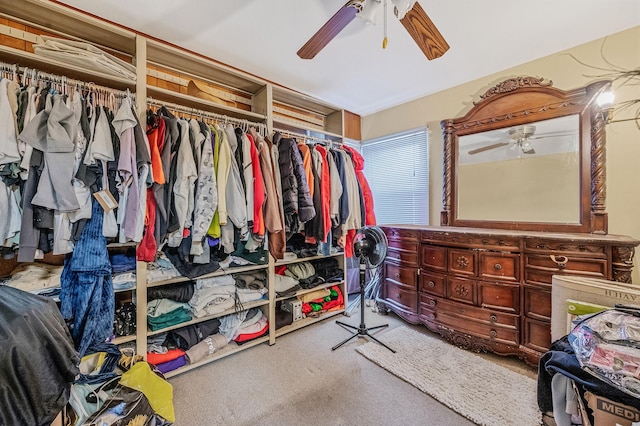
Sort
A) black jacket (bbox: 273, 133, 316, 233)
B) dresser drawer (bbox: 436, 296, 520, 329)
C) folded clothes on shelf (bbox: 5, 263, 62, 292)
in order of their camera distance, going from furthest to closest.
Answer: black jacket (bbox: 273, 133, 316, 233), dresser drawer (bbox: 436, 296, 520, 329), folded clothes on shelf (bbox: 5, 263, 62, 292)

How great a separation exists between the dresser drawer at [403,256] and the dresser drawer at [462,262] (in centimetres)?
32

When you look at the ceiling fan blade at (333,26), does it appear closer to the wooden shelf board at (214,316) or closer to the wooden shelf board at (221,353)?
the wooden shelf board at (214,316)

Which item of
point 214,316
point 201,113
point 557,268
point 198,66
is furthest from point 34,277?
point 557,268

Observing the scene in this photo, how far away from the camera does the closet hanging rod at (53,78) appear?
1399 millimetres

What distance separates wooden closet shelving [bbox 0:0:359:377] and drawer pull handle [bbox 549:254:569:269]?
5.73ft

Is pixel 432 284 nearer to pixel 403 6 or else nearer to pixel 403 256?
pixel 403 256

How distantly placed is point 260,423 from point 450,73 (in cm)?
319

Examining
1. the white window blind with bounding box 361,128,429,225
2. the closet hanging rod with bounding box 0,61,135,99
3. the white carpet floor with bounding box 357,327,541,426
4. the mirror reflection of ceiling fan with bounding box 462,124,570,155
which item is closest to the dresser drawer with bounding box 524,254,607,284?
the white carpet floor with bounding box 357,327,541,426

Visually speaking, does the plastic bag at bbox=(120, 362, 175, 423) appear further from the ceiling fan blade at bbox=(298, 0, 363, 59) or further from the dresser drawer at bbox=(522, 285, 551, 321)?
the dresser drawer at bbox=(522, 285, 551, 321)

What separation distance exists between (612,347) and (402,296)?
1.69 m

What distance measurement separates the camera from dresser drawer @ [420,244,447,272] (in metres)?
2.28

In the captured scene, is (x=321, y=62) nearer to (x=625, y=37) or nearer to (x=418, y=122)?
(x=418, y=122)

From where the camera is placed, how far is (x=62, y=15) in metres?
1.53

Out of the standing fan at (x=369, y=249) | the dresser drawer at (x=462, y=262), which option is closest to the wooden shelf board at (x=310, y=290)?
the standing fan at (x=369, y=249)
